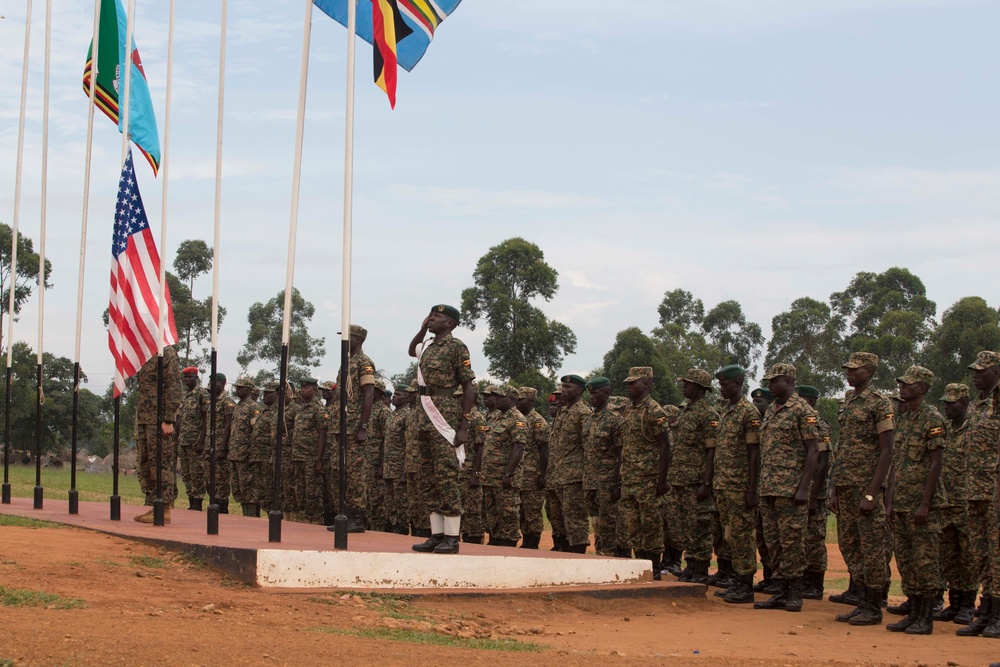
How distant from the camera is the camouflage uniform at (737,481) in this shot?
426 inches

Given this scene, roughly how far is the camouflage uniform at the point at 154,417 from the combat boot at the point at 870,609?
22.6ft

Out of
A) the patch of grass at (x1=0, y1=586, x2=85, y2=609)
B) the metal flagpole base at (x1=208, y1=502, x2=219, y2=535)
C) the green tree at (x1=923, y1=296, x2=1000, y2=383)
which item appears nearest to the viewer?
the patch of grass at (x1=0, y1=586, x2=85, y2=609)

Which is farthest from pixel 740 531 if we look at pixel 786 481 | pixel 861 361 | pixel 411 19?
pixel 411 19

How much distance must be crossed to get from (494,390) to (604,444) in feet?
9.12

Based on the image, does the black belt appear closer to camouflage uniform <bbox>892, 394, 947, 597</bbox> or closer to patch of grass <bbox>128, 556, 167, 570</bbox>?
patch of grass <bbox>128, 556, 167, 570</bbox>

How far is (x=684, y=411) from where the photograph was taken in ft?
39.8

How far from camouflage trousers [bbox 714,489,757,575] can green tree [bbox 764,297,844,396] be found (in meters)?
38.3

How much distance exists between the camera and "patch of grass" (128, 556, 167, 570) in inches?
346

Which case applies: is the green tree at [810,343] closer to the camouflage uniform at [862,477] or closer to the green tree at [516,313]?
the green tree at [516,313]

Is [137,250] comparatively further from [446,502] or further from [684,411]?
[684,411]

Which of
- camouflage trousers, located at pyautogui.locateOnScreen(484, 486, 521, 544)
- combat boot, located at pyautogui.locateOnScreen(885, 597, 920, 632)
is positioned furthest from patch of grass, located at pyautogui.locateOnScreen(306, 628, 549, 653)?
camouflage trousers, located at pyautogui.locateOnScreen(484, 486, 521, 544)

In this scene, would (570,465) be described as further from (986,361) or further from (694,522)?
(986,361)

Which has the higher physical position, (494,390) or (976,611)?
(494,390)

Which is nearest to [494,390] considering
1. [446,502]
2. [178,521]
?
[178,521]
